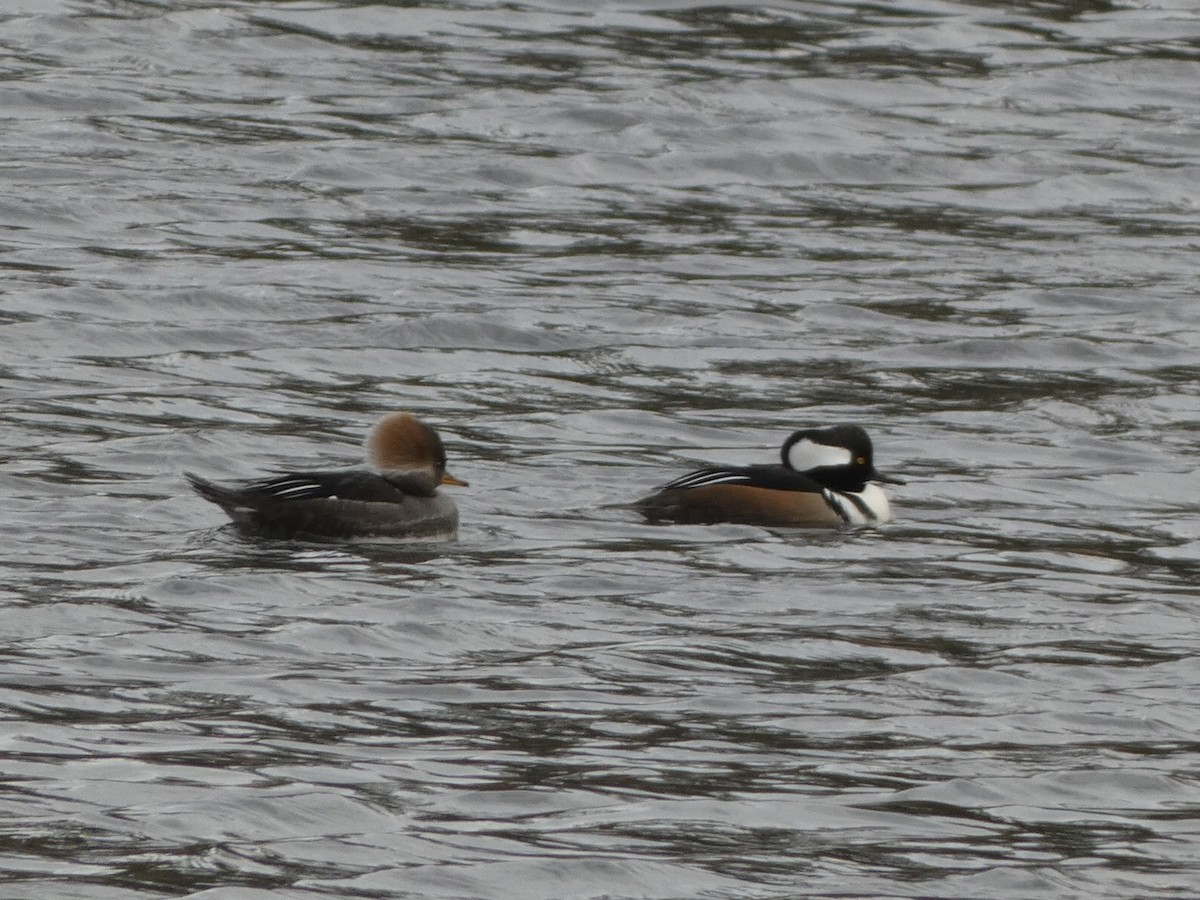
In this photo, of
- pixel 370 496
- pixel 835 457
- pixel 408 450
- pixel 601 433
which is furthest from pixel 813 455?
pixel 370 496

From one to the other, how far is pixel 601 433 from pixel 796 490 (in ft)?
5.42

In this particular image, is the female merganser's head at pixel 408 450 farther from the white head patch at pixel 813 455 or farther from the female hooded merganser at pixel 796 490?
the white head patch at pixel 813 455

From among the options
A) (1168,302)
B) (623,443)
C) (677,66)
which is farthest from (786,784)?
(677,66)

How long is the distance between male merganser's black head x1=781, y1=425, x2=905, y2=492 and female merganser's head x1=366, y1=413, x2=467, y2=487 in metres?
1.85

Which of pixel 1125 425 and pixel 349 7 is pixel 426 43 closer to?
pixel 349 7

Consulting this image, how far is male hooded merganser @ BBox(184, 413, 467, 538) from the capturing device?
11.8 meters

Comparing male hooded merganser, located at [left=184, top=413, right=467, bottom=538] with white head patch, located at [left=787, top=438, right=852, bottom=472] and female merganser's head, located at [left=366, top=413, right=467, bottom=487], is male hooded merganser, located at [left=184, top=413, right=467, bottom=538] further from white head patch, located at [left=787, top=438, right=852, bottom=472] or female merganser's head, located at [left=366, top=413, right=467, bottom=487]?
white head patch, located at [left=787, top=438, right=852, bottom=472]

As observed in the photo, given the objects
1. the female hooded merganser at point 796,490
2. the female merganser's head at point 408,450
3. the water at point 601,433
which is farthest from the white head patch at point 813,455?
the female merganser's head at point 408,450

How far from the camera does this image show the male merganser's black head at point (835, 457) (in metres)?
13.0

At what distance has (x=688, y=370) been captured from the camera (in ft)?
52.0

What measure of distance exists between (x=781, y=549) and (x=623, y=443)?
6.52 feet

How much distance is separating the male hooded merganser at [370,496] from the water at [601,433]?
6.7 inches

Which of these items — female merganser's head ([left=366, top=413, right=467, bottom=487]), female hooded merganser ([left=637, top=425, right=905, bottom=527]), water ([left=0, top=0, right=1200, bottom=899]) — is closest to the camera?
water ([left=0, top=0, right=1200, bottom=899])

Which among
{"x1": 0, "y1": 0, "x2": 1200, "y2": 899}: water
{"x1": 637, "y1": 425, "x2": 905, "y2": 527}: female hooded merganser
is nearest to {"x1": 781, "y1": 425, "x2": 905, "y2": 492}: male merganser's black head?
{"x1": 637, "y1": 425, "x2": 905, "y2": 527}: female hooded merganser
